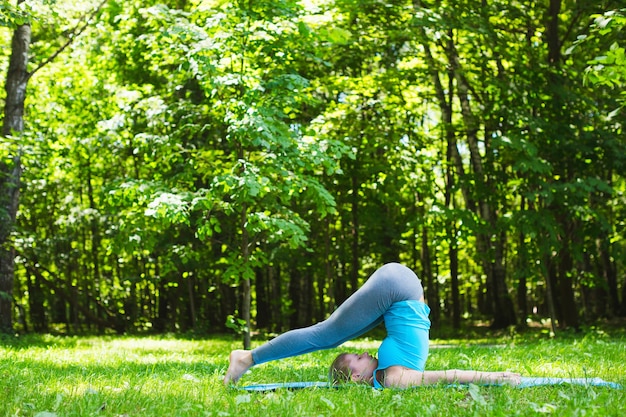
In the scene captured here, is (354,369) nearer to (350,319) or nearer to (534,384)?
(350,319)

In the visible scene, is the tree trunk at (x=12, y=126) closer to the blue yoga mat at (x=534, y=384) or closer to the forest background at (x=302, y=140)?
the forest background at (x=302, y=140)

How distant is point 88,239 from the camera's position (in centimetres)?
2777

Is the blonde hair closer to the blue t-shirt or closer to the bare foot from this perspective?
the blue t-shirt

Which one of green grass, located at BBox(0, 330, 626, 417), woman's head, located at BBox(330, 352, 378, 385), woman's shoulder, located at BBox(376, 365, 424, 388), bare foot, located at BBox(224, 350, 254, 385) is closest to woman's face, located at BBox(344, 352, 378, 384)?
woman's head, located at BBox(330, 352, 378, 385)

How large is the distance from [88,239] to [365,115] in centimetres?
1533

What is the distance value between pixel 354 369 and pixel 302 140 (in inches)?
245

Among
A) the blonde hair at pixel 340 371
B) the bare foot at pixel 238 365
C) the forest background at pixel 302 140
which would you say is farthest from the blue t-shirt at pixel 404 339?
the forest background at pixel 302 140

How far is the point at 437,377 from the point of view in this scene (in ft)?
15.3

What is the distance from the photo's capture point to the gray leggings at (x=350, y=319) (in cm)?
470

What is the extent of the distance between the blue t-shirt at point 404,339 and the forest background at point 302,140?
Result: 4309 mm

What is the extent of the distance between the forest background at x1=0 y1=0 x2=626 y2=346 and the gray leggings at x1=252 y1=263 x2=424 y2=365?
429 centimetres

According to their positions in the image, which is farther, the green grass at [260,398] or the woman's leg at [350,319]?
the woman's leg at [350,319]

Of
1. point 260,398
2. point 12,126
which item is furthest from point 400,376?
point 12,126

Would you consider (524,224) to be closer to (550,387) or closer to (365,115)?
(365,115)
